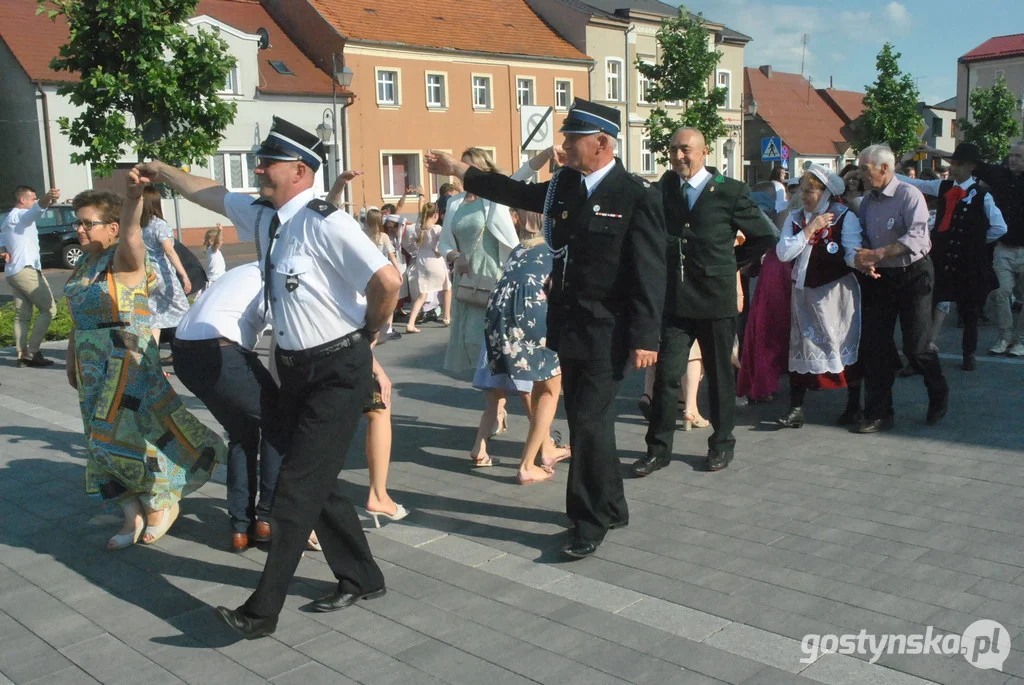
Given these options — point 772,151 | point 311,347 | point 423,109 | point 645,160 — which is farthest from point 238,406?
point 645,160

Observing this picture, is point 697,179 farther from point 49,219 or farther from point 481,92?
point 481,92

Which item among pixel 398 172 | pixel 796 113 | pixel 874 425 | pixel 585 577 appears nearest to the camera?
pixel 585 577

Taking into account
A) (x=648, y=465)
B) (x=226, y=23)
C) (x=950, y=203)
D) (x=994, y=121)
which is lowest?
(x=648, y=465)

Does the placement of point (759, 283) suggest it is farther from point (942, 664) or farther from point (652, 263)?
point (942, 664)

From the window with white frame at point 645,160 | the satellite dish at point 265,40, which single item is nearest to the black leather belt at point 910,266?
the satellite dish at point 265,40

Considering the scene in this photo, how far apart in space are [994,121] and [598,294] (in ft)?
173

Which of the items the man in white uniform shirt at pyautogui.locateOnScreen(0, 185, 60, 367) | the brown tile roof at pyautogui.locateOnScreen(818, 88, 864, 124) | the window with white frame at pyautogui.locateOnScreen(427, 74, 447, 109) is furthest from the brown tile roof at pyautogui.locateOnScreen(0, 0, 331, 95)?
the brown tile roof at pyautogui.locateOnScreen(818, 88, 864, 124)

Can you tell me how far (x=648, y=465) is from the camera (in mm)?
6203

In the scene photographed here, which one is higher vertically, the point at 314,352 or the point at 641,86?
the point at 641,86

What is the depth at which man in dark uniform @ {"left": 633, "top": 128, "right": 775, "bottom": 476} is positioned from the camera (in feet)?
20.5

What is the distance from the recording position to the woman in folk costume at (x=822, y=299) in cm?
705

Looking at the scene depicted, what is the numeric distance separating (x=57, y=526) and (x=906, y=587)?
4.32 meters

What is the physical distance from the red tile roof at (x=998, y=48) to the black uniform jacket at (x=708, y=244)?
71232mm

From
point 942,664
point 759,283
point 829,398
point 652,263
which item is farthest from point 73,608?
point 829,398
